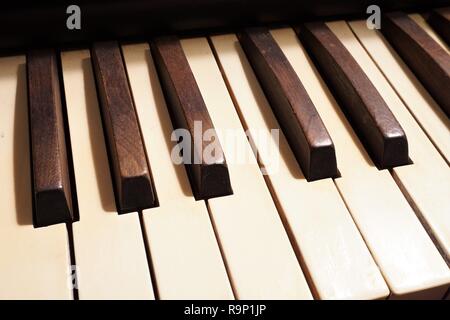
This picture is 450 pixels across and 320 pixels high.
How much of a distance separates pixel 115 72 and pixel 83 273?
1.11 feet

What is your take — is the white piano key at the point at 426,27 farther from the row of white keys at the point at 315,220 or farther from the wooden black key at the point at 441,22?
the row of white keys at the point at 315,220

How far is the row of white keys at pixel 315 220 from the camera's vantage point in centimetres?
58

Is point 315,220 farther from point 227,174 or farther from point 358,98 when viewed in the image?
point 358,98

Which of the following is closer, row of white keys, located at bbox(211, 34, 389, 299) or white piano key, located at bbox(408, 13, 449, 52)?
row of white keys, located at bbox(211, 34, 389, 299)

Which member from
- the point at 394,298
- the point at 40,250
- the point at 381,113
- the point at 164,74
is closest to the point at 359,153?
the point at 381,113

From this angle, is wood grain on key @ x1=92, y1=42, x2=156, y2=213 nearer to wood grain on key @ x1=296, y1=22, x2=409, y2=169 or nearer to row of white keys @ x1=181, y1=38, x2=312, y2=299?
row of white keys @ x1=181, y1=38, x2=312, y2=299

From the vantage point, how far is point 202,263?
594 mm

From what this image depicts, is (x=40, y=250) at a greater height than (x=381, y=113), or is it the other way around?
(x=381, y=113)

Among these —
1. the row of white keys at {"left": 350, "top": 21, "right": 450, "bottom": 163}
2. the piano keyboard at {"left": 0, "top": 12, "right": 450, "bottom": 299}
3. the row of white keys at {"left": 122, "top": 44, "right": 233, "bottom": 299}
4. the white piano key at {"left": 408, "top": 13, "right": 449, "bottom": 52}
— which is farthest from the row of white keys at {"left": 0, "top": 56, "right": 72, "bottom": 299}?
the white piano key at {"left": 408, "top": 13, "right": 449, "bottom": 52}

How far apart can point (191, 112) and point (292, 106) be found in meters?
0.15

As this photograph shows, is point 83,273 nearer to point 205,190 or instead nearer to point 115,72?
point 205,190

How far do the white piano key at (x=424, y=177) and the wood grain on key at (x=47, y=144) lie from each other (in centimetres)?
47

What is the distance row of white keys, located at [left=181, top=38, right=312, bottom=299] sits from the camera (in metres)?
0.58

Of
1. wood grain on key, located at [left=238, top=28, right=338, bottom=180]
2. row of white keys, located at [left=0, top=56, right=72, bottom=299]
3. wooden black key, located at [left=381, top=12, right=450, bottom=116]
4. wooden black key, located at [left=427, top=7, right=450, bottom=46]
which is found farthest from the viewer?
wooden black key, located at [left=427, top=7, right=450, bottom=46]
